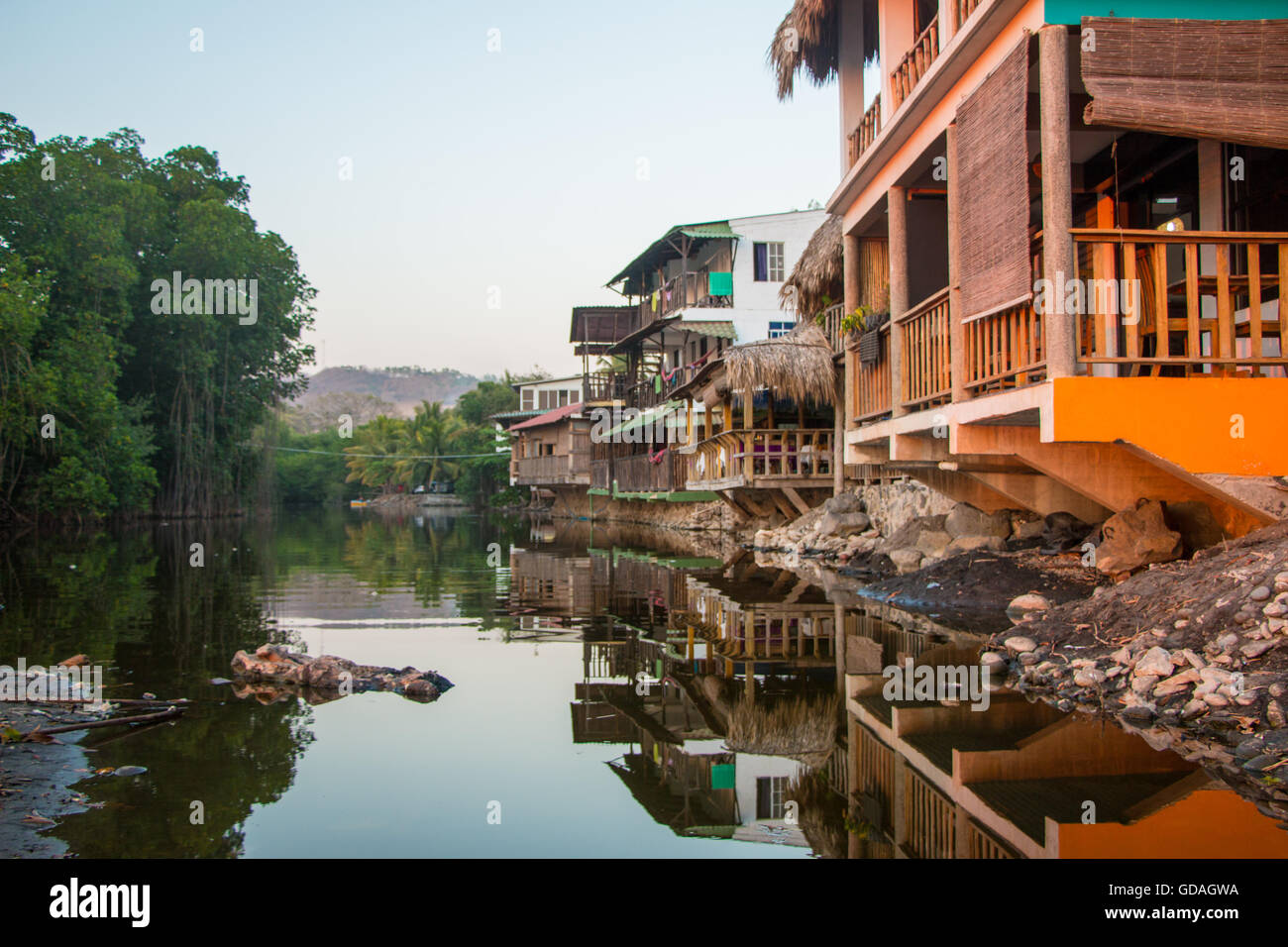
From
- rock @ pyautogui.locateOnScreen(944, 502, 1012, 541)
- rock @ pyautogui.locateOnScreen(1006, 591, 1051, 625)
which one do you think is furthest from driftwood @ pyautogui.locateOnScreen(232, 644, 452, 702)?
rock @ pyautogui.locateOnScreen(944, 502, 1012, 541)

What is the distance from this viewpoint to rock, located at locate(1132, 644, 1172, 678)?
20.1 ft

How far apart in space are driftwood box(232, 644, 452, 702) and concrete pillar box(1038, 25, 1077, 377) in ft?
16.5

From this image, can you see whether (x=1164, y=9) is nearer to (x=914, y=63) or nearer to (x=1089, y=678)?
(x=914, y=63)

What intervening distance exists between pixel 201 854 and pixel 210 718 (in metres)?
2.64

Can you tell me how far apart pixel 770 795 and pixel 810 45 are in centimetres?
1074

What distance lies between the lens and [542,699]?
24.0ft

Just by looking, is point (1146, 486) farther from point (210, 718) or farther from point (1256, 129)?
point (210, 718)

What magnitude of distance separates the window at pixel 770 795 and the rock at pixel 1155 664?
A: 255 centimetres

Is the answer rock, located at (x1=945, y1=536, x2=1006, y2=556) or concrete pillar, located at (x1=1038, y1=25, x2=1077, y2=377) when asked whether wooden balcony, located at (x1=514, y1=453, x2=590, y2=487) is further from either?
concrete pillar, located at (x1=1038, y1=25, x2=1077, y2=377)

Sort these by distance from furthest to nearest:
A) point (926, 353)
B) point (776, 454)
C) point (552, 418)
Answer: point (552, 418), point (776, 454), point (926, 353)

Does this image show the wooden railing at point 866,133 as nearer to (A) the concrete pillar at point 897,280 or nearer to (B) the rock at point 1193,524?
(A) the concrete pillar at point 897,280

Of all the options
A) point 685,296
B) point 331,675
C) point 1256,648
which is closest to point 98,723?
point 331,675

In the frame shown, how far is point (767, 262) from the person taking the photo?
34688 millimetres

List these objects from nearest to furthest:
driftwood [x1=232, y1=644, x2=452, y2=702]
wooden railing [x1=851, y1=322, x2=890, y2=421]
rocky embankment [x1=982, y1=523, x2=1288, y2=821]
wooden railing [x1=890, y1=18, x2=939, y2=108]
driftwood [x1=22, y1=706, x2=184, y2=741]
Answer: rocky embankment [x1=982, y1=523, x2=1288, y2=821], driftwood [x1=22, y1=706, x2=184, y2=741], driftwood [x1=232, y1=644, x2=452, y2=702], wooden railing [x1=890, y1=18, x2=939, y2=108], wooden railing [x1=851, y1=322, x2=890, y2=421]
